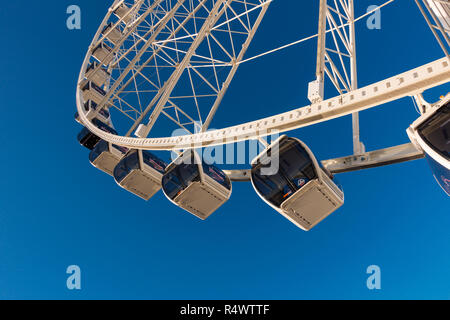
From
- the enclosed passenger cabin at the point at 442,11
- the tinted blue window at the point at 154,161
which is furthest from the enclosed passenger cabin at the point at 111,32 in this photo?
the enclosed passenger cabin at the point at 442,11

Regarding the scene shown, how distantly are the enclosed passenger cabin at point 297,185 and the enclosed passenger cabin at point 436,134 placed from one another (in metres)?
2.48

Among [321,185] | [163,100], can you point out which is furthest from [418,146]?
[163,100]

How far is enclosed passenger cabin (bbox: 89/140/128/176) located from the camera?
52.2ft

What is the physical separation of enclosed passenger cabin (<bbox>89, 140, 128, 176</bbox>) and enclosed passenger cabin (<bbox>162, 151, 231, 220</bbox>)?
6156mm

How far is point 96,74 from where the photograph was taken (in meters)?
20.6

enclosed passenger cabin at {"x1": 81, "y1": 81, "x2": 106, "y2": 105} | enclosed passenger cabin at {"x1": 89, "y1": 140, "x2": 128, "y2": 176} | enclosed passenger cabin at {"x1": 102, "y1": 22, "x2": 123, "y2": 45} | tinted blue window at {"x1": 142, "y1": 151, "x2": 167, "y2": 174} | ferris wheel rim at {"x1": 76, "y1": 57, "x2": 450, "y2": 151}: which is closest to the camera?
ferris wheel rim at {"x1": 76, "y1": 57, "x2": 450, "y2": 151}

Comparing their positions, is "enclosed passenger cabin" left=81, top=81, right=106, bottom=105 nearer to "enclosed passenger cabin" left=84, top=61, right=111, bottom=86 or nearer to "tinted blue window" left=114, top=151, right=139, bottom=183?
"enclosed passenger cabin" left=84, top=61, right=111, bottom=86

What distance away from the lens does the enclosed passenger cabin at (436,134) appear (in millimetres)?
5461

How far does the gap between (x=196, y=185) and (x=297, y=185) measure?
9.70 ft

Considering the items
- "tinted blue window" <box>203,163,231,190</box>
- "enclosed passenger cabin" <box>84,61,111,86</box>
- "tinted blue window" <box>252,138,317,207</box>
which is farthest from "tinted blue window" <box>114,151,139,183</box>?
"enclosed passenger cabin" <box>84,61,111,86</box>

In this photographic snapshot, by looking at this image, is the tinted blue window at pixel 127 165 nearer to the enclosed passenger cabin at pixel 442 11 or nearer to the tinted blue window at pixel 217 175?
the tinted blue window at pixel 217 175

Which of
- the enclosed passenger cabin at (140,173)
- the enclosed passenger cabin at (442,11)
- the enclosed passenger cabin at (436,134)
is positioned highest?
the enclosed passenger cabin at (442,11)

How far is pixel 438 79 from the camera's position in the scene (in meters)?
4.18

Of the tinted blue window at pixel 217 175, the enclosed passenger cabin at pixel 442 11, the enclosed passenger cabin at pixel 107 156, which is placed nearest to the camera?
the enclosed passenger cabin at pixel 442 11
